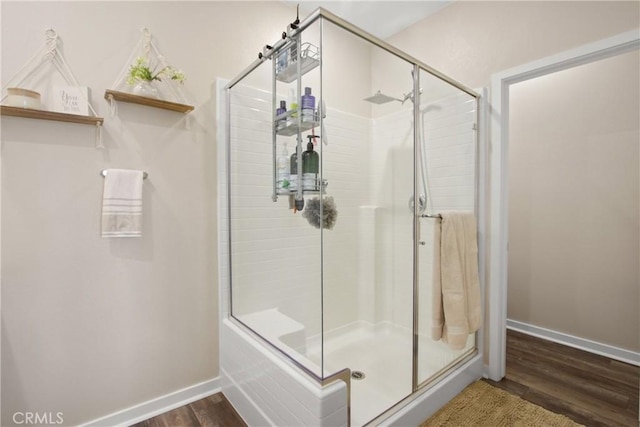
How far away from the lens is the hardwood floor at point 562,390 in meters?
1.73

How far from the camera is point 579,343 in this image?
102 inches

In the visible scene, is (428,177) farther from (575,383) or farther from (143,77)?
(143,77)

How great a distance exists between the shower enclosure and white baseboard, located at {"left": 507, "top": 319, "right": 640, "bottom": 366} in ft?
3.78

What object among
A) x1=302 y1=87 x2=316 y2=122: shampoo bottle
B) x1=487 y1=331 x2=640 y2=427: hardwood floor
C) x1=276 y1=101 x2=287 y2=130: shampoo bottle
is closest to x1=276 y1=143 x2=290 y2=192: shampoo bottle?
x1=276 y1=101 x2=287 y2=130: shampoo bottle

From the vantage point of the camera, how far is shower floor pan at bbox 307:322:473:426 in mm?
1668

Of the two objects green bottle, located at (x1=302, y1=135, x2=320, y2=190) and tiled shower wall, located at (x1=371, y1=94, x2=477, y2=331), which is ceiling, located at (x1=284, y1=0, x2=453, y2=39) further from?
green bottle, located at (x1=302, y1=135, x2=320, y2=190)

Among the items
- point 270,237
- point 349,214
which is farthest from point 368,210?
point 270,237

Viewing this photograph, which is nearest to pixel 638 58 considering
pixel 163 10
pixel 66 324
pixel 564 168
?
pixel 564 168

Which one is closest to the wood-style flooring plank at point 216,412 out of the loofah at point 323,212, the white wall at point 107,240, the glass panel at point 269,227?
the white wall at point 107,240

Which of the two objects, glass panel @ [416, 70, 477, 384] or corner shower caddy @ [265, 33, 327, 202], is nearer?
corner shower caddy @ [265, 33, 327, 202]

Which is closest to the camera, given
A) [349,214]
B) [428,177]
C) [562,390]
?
[562,390]

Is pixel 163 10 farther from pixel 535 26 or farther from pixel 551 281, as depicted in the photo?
pixel 551 281

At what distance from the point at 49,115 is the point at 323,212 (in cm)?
144

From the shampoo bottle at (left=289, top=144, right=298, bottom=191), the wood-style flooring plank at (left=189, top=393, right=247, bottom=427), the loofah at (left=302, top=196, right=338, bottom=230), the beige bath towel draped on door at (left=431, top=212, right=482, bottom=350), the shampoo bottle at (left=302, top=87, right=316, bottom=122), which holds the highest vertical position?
the shampoo bottle at (left=302, top=87, right=316, bottom=122)
